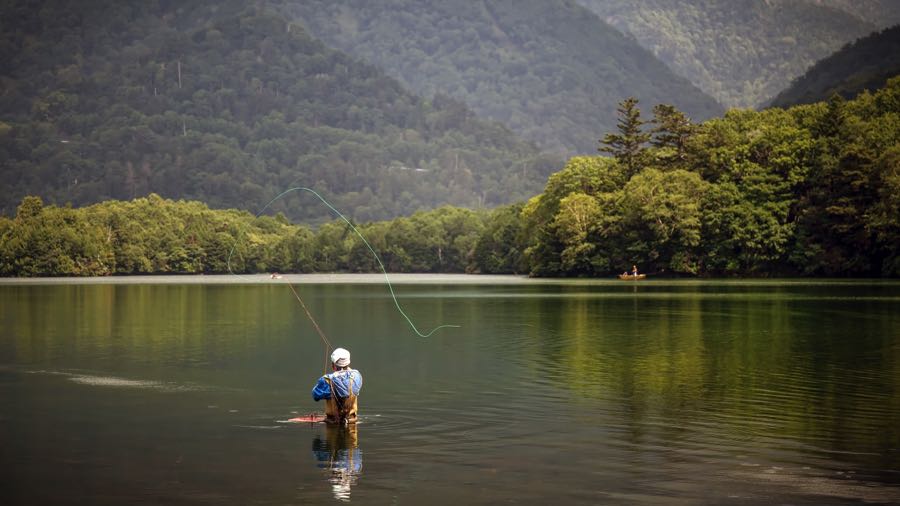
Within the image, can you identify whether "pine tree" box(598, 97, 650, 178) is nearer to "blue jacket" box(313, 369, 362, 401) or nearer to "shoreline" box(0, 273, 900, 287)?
"shoreline" box(0, 273, 900, 287)

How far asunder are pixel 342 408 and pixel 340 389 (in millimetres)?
523

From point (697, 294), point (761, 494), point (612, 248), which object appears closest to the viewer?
point (761, 494)

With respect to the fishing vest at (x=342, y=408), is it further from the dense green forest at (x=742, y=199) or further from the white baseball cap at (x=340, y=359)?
the dense green forest at (x=742, y=199)

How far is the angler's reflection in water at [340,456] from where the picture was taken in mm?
18891

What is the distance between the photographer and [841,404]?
27.0 metres

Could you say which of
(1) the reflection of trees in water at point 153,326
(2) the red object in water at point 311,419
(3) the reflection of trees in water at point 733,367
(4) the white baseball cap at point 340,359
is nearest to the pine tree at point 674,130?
(1) the reflection of trees in water at point 153,326

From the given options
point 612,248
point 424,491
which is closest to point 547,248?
point 612,248

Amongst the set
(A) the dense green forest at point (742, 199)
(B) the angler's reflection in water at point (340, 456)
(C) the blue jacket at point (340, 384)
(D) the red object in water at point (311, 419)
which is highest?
(A) the dense green forest at point (742, 199)

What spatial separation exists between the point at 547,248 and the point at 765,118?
1171 inches

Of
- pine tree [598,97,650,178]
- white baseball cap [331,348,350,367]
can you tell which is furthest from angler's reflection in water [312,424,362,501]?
pine tree [598,97,650,178]

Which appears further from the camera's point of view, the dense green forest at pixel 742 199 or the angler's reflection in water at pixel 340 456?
the dense green forest at pixel 742 199

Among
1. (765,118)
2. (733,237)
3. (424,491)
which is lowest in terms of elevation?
(424,491)

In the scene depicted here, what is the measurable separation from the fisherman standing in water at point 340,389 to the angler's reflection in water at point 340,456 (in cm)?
25

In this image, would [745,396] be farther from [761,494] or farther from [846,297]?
[846,297]
